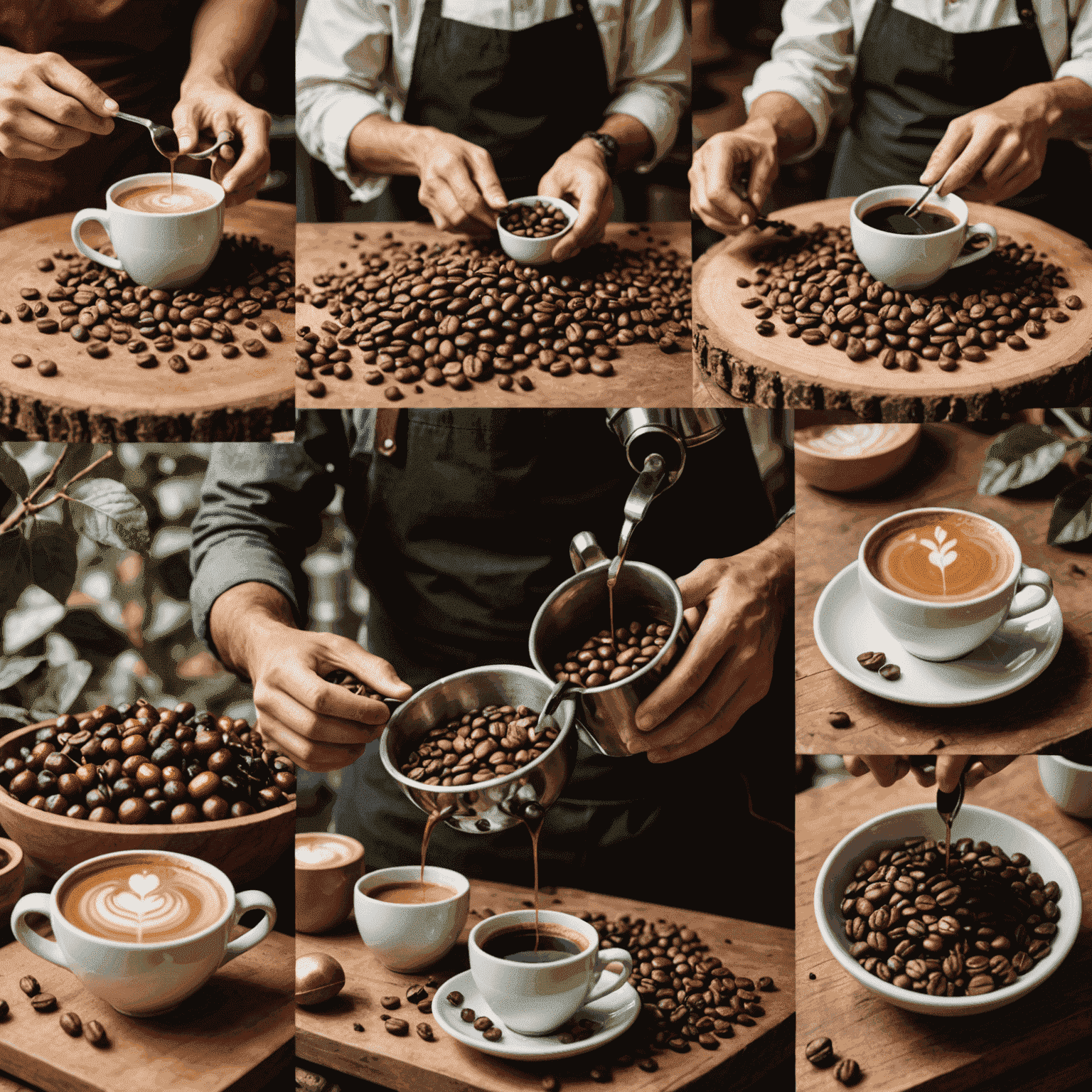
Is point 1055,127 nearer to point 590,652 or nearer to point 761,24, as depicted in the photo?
point 761,24

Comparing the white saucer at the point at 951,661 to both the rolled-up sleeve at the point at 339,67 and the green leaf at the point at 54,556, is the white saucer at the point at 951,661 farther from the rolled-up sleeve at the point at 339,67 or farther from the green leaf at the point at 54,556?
the green leaf at the point at 54,556

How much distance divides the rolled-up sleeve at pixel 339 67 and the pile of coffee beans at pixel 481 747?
0.72m

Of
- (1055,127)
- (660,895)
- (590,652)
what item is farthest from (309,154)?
(660,895)

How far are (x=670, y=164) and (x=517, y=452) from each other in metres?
0.40

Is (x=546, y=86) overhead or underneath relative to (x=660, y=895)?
overhead

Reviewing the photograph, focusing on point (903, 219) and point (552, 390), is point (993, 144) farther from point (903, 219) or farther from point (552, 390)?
point (552, 390)

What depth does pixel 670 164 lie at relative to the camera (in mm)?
1383

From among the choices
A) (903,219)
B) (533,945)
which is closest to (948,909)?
(533,945)

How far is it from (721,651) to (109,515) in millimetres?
784

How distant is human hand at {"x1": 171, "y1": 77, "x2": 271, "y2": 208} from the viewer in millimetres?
1344

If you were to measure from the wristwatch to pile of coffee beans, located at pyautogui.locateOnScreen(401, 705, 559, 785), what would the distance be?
0.67 meters

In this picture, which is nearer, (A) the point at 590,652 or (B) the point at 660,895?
(A) the point at 590,652

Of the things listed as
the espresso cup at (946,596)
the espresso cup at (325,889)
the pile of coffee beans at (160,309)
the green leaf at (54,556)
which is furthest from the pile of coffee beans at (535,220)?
the espresso cup at (325,889)

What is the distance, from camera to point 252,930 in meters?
1.34
